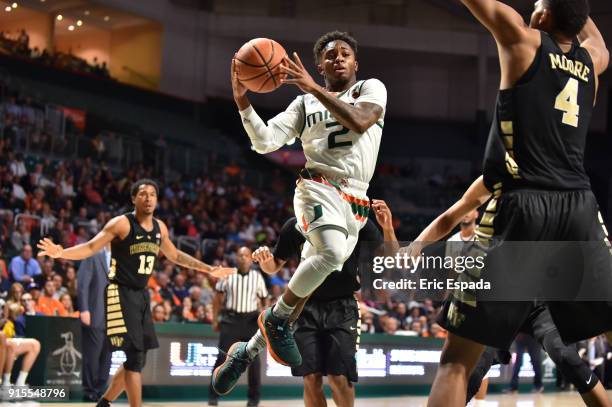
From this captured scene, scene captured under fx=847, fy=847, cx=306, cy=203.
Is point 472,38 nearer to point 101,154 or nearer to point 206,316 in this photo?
point 101,154

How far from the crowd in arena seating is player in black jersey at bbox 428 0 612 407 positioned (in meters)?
20.7

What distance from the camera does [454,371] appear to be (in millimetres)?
3729

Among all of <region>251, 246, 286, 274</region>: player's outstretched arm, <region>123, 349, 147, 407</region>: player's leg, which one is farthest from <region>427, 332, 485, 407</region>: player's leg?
<region>123, 349, 147, 407</region>: player's leg

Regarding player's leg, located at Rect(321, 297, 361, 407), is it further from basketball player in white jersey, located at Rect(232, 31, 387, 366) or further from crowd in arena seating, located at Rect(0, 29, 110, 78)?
crowd in arena seating, located at Rect(0, 29, 110, 78)

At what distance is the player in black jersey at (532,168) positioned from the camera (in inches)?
146

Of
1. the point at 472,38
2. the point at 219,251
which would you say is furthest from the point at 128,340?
the point at 472,38

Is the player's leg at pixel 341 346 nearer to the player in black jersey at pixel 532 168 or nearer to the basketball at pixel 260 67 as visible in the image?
the basketball at pixel 260 67

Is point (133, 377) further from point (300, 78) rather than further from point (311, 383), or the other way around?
point (300, 78)

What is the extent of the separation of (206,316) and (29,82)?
36.8 ft

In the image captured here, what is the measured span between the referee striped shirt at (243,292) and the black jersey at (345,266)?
470 centimetres

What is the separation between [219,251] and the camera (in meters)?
18.3

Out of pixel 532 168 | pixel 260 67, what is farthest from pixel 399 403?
pixel 532 168

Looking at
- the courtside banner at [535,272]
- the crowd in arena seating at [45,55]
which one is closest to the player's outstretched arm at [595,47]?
the courtside banner at [535,272]

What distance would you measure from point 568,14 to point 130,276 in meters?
5.34
